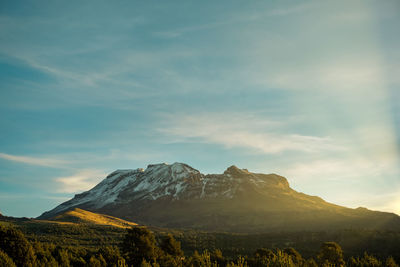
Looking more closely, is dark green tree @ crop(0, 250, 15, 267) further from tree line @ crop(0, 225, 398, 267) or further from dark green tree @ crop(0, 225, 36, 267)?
dark green tree @ crop(0, 225, 36, 267)

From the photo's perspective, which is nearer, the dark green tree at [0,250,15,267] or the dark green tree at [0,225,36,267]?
the dark green tree at [0,250,15,267]

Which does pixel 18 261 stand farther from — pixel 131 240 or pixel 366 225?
pixel 366 225

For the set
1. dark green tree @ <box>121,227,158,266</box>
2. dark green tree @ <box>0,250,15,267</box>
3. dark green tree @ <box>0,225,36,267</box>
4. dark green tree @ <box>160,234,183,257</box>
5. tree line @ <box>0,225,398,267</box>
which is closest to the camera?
tree line @ <box>0,225,398,267</box>

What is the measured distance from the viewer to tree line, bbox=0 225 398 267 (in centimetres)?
3389

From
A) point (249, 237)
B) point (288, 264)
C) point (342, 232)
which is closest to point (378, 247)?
point (342, 232)

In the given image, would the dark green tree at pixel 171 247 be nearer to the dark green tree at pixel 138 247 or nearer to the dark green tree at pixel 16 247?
the dark green tree at pixel 138 247

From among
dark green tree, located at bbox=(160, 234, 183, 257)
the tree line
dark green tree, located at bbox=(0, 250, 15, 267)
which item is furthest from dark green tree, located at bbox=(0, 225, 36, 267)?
dark green tree, located at bbox=(160, 234, 183, 257)

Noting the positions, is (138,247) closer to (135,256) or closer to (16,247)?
(135,256)

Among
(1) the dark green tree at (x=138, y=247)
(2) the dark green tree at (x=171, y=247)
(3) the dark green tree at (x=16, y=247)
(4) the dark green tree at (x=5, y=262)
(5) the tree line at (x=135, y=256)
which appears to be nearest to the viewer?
(5) the tree line at (x=135, y=256)

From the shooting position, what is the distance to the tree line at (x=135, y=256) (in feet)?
111

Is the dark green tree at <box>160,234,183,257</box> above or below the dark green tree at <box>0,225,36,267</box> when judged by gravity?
below

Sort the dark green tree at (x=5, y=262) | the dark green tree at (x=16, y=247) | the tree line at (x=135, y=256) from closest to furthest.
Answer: the tree line at (x=135, y=256) < the dark green tree at (x=5, y=262) < the dark green tree at (x=16, y=247)

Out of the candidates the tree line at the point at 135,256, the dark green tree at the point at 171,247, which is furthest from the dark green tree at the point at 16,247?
the dark green tree at the point at 171,247

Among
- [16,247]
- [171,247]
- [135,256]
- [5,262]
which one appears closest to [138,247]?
[135,256]
